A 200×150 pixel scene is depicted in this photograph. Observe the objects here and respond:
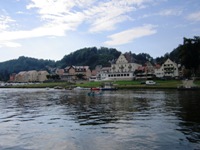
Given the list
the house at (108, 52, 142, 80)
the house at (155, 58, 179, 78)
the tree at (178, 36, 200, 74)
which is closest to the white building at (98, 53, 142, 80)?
the house at (108, 52, 142, 80)

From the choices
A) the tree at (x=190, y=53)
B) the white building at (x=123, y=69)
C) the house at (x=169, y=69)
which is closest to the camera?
the tree at (x=190, y=53)

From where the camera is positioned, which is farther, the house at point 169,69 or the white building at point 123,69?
the white building at point 123,69

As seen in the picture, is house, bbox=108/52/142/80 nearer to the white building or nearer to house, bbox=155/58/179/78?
the white building

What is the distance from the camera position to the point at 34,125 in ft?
90.5

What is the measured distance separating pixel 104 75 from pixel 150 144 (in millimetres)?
162624

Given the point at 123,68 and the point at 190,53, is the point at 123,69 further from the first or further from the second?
the point at 190,53

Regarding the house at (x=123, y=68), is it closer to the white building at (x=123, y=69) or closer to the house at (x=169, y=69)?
the white building at (x=123, y=69)

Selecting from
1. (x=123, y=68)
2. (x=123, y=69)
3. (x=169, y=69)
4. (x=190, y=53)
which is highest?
(x=190, y=53)

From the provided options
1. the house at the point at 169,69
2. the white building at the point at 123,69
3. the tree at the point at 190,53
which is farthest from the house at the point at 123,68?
the tree at the point at 190,53

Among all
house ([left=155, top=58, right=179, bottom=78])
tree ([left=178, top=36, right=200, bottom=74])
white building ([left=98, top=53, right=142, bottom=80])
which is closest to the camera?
tree ([left=178, top=36, right=200, bottom=74])

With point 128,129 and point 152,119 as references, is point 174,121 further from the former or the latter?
point 128,129

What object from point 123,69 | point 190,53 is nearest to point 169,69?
point 123,69

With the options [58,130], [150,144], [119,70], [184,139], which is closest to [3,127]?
[58,130]

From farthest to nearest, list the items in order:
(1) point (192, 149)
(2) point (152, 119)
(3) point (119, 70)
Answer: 1. (3) point (119, 70)
2. (2) point (152, 119)
3. (1) point (192, 149)
